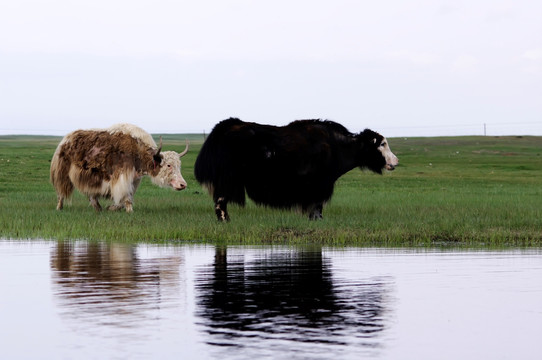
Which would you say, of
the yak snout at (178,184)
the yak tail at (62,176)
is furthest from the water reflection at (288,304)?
the yak tail at (62,176)

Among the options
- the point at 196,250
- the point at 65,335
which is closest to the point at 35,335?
the point at 65,335

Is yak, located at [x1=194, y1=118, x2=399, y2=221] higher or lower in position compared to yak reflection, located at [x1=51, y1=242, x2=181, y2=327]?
higher

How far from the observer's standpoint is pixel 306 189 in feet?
68.9

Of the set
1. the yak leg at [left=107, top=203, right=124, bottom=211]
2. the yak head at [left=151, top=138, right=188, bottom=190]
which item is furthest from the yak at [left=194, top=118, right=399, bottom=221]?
the yak leg at [left=107, top=203, right=124, bottom=211]

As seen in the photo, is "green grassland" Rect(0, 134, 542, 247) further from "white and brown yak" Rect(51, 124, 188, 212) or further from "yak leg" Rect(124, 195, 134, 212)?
"white and brown yak" Rect(51, 124, 188, 212)

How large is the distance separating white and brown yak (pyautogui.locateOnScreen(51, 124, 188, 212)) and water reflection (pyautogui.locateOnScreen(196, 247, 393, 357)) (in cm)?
931

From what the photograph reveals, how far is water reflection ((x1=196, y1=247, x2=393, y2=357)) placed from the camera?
26.5ft

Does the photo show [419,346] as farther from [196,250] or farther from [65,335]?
[196,250]

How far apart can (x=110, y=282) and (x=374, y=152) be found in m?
12.6

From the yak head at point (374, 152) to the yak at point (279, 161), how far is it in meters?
0.02

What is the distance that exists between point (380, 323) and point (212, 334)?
1.53 metres

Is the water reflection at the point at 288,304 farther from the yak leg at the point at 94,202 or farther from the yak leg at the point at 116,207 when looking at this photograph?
the yak leg at the point at 94,202

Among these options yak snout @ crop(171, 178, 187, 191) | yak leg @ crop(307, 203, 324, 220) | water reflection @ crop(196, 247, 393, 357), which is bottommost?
water reflection @ crop(196, 247, 393, 357)

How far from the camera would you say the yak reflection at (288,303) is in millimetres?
8180
